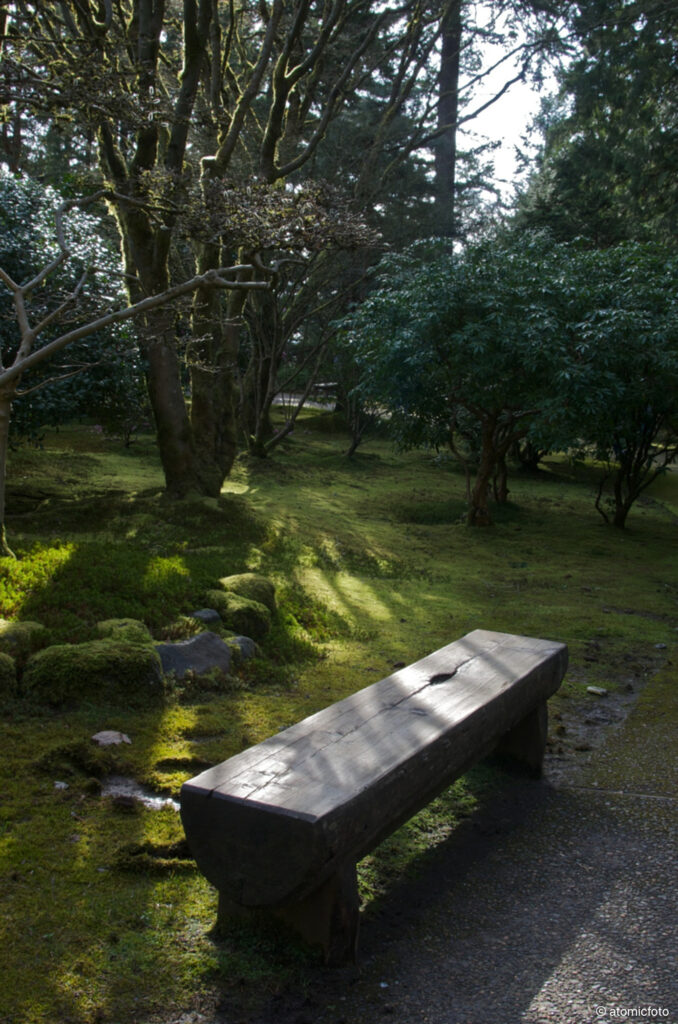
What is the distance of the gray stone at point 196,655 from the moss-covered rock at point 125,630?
0.39 feet

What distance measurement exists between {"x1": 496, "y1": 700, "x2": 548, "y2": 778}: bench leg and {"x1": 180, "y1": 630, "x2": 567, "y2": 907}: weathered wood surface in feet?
1.55

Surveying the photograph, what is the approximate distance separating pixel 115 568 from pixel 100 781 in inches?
102

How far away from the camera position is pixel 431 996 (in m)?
2.56

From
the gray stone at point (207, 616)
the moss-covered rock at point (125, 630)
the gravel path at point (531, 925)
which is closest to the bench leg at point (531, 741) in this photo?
the gravel path at point (531, 925)

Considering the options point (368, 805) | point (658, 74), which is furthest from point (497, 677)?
point (658, 74)

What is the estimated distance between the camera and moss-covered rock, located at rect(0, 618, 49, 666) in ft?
16.0

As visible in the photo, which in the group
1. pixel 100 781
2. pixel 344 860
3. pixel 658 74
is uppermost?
pixel 658 74

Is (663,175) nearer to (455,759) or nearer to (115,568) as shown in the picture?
(115,568)

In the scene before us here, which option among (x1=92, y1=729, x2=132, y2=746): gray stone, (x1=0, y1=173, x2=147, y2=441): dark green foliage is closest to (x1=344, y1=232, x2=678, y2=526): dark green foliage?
(x1=0, y1=173, x2=147, y2=441): dark green foliage

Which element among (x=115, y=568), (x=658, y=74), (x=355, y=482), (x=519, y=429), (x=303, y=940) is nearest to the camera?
(x=303, y=940)

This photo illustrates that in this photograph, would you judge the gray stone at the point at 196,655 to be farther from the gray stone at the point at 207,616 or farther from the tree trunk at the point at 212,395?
the tree trunk at the point at 212,395

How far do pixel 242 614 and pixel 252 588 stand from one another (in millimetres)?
543

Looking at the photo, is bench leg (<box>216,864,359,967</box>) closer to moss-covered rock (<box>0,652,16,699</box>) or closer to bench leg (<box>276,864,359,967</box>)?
bench leg (<box>276,864,359,967</box>)

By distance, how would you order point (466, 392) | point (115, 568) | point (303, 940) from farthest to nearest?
point (466, 392) → point (115, 568) → point (303, 940)
